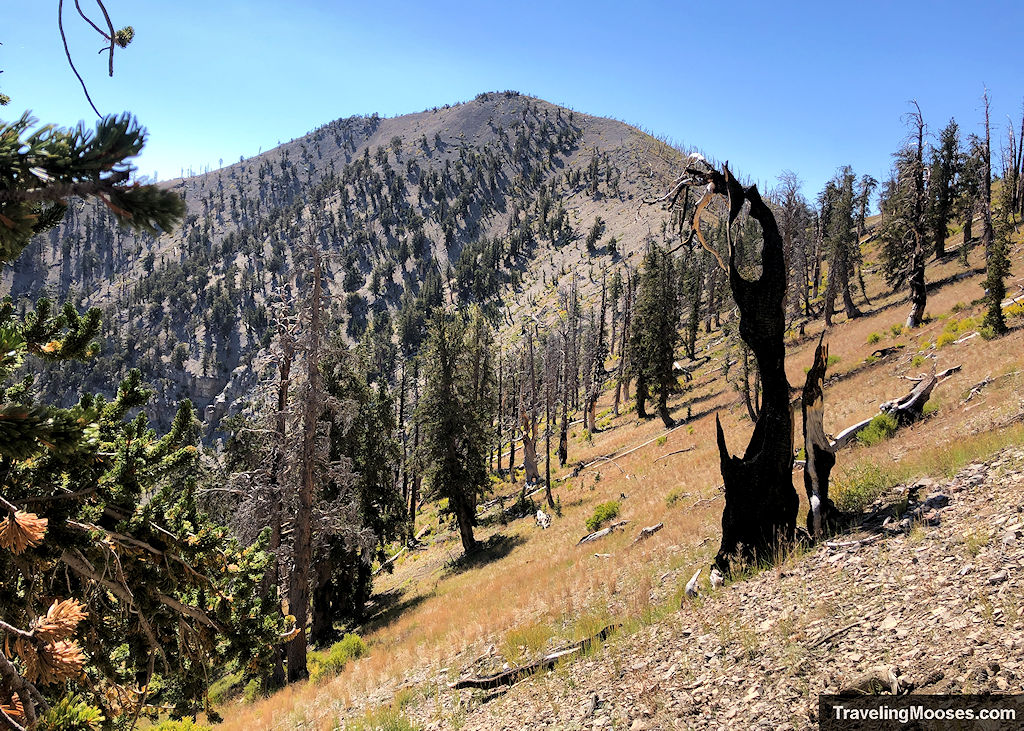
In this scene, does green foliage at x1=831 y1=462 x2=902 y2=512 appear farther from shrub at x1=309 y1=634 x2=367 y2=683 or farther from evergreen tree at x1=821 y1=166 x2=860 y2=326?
evergreen tree at x1=821 y1=166 x2=860 y2=326

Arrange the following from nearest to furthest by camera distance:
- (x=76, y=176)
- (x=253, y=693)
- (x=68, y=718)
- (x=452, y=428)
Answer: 1. (x=76, y=176)
2. (x=68, y=718)
3. (x=253, y=693)
4. (x=452, y=428)

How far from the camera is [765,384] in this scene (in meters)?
8.32

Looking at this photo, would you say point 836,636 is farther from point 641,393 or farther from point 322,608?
point 641,393

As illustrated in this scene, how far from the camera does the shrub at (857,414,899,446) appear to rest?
1277 centimetres

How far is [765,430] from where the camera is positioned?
826cm

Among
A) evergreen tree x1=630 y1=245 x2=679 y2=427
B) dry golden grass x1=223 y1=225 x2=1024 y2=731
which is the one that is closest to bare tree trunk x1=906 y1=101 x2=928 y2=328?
dry golden grass x1=223 y1=225 x2=1024 y2=731

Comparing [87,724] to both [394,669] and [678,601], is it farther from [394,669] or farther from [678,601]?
[394,669]

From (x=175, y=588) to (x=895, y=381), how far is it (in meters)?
23.0

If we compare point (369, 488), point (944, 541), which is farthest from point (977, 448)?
point (369, 488)

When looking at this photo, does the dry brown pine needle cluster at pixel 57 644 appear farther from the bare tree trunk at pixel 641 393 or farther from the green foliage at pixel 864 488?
the bare tree trunk at pixel 641 393

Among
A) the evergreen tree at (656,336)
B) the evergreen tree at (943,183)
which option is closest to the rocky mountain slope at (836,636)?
the evergreen tree at (656,336)

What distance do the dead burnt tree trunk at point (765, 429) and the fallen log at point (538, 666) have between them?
6.99 feet

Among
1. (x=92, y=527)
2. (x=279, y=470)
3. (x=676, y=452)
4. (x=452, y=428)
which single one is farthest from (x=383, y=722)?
(x=676, y=452)

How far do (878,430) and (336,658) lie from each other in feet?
50.9
